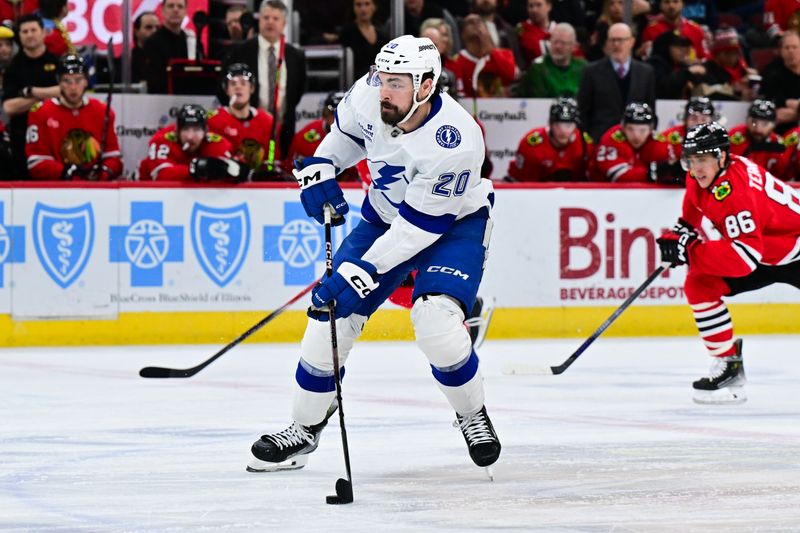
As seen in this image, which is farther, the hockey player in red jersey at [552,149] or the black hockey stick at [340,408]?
the hockey player in red jersey at [552,149]

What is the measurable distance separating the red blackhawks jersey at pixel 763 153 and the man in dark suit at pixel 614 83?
0.59 m

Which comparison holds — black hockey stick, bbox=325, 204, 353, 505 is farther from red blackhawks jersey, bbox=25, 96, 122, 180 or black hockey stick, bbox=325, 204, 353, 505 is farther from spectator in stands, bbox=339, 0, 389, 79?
spectator in stands, bbox=339, 0, 389, 79

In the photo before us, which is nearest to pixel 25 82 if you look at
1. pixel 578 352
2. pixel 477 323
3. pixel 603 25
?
pixel 477 323

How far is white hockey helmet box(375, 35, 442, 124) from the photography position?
4062 millimetres

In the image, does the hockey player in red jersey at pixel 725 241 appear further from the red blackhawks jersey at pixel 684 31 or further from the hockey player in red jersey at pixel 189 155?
the red blackhawks jersey at pixel 684 31

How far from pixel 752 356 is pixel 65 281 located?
12.7 feet

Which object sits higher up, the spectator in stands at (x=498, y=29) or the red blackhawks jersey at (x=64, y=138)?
the spectator in stands at (x=498, y=29)

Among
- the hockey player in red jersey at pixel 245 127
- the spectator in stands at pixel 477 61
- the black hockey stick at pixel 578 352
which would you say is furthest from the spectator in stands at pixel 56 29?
the black hockey stick at pixel 578 352

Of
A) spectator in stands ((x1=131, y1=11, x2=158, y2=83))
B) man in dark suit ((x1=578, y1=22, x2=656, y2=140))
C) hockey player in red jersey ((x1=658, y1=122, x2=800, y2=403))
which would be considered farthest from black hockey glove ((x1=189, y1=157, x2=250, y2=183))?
hockey player in red jersey ((x1=658, y1=122, x2=800, y2=403))

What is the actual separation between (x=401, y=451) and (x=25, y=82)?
467 centimetres

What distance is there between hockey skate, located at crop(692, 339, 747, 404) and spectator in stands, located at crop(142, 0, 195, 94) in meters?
4.15

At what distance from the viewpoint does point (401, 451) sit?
184 inches

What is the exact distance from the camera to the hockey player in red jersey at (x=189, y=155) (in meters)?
8.27

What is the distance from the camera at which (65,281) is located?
812 centimetres
